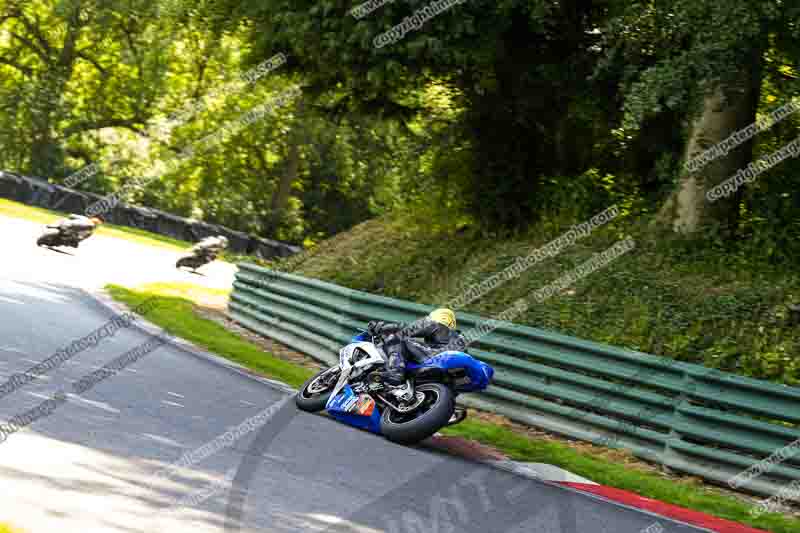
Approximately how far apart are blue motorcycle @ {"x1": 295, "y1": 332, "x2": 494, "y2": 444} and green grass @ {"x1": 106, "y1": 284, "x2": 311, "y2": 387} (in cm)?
342

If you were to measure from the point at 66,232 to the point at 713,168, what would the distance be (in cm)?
1596

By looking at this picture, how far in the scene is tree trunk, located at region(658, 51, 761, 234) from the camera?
18531mm

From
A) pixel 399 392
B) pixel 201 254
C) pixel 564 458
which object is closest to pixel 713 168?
pixel 564 458

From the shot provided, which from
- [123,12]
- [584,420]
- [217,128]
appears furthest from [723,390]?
[217,128]

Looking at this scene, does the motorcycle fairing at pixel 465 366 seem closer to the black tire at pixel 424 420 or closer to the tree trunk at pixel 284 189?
the black tire at pixel 424 420

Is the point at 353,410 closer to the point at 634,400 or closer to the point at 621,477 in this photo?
the point at 621,477

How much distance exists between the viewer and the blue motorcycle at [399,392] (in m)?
11.0

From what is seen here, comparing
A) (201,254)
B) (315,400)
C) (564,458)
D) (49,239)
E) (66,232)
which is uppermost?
(315,400)

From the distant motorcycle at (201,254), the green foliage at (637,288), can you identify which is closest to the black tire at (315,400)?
the green foliage at (637,288)

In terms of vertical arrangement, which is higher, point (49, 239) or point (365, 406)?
point (365, 406)

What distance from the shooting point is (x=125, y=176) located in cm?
5200

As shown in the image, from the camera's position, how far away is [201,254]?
31172 mm

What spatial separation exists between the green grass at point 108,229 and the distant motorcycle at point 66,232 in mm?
8436

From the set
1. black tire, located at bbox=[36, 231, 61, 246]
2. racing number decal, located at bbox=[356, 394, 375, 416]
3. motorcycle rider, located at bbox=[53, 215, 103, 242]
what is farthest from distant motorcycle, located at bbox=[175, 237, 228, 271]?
racing number decal, located at bbox=[356, 394, 375, 416]
